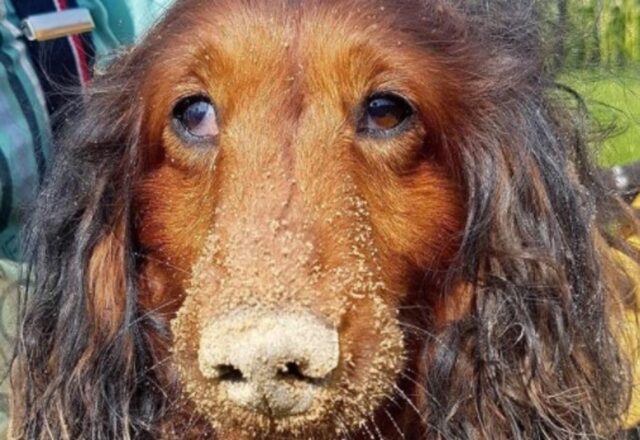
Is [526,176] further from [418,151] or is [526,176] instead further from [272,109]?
[272,109]

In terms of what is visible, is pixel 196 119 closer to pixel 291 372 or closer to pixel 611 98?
pixel 291 372

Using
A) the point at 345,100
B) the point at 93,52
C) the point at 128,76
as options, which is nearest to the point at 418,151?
the point at 345,100

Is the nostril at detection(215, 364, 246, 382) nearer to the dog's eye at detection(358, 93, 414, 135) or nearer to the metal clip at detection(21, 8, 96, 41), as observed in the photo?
the dog's eye at detection(358, 93, 414, 135)

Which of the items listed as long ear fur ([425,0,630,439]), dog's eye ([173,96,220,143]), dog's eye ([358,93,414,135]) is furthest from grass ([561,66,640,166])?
dog's eye ([173,96,220,143])

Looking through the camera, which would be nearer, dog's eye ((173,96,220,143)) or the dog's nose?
the dog's nose

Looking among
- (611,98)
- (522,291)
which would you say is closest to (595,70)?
(611,98)

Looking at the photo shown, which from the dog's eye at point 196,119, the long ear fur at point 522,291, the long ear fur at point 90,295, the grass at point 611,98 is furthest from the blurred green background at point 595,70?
the long ear fur at point 90,295
